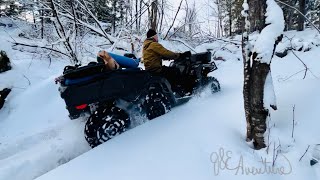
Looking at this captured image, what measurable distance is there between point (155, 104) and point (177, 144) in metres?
1.36

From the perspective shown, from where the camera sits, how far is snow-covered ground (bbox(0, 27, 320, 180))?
10.9ft

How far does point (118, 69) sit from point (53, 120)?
96.5 inches

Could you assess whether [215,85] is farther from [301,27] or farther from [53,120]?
[301,27]

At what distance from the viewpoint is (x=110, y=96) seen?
167 inches

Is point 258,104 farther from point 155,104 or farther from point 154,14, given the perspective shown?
point 154,14

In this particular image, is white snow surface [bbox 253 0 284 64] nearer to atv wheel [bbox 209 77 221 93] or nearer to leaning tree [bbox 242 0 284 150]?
leaning tree [bbox 242 0 284 150]

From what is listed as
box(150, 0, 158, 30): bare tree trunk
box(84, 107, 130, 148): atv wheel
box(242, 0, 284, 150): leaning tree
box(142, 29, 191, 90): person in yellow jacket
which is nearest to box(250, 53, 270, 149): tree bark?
box(242, 0, 284, 150): leaning tree

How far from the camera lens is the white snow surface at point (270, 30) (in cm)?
332

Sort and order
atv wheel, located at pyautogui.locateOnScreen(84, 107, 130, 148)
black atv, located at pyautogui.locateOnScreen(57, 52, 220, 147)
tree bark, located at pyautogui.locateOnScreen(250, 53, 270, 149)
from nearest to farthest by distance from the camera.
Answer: tree bark, located at pyautogui.locateOnScreen(250, 53, 270, 149), black atv, located at pyautogui.locateOnScreen(57, 52, 220, 147), atv wheel, located at pyautogui.locateOnScreen(84, 107, 130, 148)

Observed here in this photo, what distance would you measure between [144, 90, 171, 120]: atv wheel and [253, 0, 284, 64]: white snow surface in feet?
6.94

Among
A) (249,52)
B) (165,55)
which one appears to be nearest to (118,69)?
(165,55)

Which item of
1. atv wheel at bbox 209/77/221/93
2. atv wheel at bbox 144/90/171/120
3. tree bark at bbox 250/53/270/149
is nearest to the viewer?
tree bark at bbox 250/53/270/149

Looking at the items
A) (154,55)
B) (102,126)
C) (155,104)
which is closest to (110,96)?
(102,126)

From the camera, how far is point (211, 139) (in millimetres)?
3777
